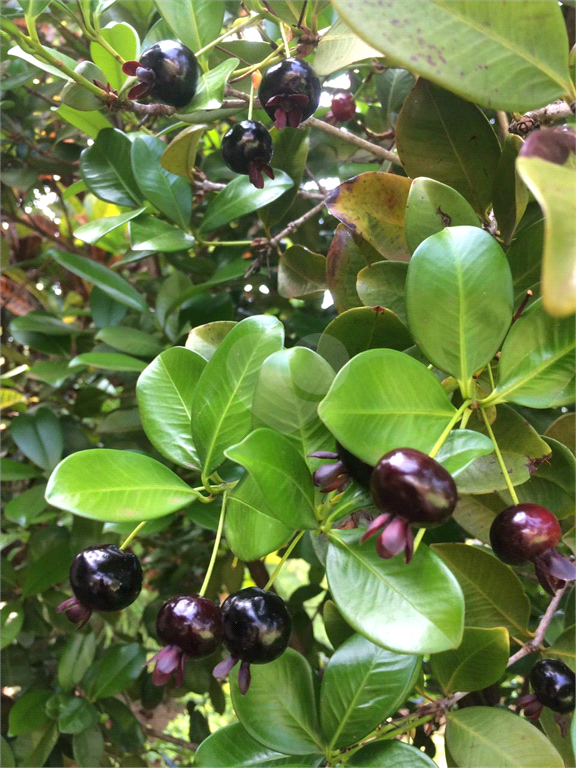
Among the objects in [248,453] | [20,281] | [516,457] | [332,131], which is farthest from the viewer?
[20,281]

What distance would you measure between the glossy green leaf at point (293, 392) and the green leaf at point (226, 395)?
4 cm

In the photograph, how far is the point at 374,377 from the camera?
1.27 ft

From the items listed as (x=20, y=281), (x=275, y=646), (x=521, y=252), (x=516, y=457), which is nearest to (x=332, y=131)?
(x=521, y=252)

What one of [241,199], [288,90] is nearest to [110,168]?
[241,199]

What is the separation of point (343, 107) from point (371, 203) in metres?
0.56

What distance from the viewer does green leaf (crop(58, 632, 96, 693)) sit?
3.40 ft

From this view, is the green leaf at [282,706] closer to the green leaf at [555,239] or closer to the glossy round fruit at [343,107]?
the green leaf at [555,239]

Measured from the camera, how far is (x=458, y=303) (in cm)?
42

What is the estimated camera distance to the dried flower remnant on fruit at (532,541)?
42 centimetres

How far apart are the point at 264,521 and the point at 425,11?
35cm

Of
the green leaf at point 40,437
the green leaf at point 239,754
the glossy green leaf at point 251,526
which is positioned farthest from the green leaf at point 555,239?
the green leaf at point 40,437

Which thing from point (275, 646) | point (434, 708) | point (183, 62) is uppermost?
point (183, 62)

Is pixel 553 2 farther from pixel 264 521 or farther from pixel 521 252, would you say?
pixel 264 521

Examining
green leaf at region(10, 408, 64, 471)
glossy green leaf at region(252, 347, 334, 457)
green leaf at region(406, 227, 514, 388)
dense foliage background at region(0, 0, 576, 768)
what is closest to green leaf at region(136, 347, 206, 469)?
dense foliage background at region(0, 0, 576, 768)
